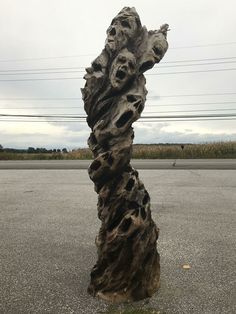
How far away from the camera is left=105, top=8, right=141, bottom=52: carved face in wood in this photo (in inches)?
151

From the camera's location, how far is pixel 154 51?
3885 mm

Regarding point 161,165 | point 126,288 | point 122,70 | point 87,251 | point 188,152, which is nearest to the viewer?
point 122,70

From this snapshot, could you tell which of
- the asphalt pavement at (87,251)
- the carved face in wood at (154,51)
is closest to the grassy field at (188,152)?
the asphalt pavement at (87,251)

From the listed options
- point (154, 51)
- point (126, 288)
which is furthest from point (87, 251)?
point (154, 51)

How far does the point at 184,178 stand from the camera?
43.7 ft

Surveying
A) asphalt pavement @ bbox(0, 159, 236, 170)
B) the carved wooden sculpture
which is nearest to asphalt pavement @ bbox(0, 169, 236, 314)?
the carved wooden sculpture

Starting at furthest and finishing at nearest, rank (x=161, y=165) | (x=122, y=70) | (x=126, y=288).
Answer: (x=161, y=165)
(x=126, y=288)
(x=122, y=70)

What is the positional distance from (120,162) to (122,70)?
842mm

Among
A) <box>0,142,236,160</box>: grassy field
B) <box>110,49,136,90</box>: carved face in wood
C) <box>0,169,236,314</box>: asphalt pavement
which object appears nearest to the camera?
<box>110,49,136,90</box>: carved face in wood

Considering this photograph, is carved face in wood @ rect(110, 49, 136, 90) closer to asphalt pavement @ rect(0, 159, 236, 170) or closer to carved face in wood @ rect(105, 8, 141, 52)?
carved face in wood @ rect(105, 8, 141, 52)

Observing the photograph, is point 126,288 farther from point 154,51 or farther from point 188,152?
point 188,152

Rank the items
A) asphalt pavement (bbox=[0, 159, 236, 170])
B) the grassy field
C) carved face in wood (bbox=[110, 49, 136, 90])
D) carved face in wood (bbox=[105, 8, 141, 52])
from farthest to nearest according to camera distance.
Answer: the grassy field, asphalt pavement (bbox=[0, 159, 236, 170]), carved face in wood (bbox=[105, 8, 141, 52]), carved face in wood (bbox=[110, 49, 136, 90])

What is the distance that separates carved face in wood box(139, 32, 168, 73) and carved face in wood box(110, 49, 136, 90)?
190mm

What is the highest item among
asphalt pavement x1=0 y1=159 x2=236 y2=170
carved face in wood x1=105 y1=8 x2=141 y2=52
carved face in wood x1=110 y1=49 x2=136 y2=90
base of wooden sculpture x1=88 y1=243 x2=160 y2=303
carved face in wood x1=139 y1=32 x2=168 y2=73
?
carved face in wood x1=105 y1=8 x2=141 y2=52
